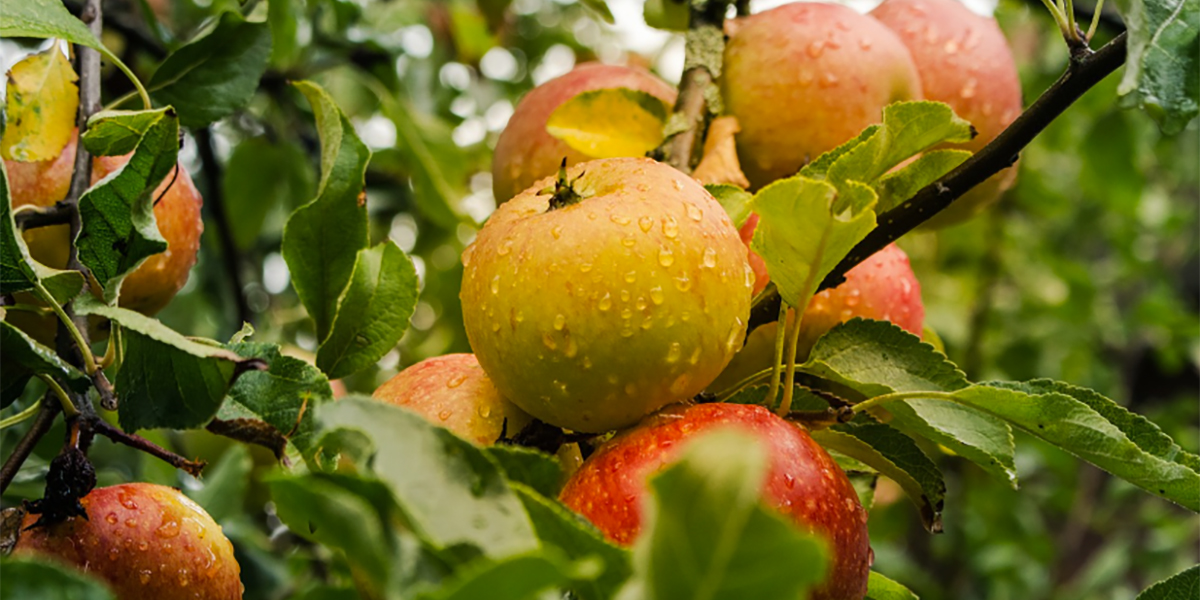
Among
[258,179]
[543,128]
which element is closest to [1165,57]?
[543,128]

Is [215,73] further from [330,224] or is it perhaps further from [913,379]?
[913,379]

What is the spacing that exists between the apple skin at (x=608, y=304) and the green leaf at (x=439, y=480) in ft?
0.51

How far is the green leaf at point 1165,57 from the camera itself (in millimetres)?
508

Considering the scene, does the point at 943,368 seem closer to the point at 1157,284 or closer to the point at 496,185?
the point at 496,185

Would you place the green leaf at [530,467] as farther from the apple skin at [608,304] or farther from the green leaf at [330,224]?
the green leaf at [330,224]

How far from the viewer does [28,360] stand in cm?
Result: 54

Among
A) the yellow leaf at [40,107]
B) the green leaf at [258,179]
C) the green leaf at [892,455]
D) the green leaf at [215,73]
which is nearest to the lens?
the green leaf at [892,455]

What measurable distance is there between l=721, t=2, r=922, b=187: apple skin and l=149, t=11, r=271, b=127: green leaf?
15.1 inches

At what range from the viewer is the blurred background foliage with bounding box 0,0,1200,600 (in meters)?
1.37

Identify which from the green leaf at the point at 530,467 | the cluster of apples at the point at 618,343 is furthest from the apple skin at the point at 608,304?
the green leaf at the point at 530,467

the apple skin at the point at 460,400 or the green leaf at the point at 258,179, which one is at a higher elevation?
the apple skin at the point at 460,400

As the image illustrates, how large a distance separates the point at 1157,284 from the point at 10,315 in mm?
2665

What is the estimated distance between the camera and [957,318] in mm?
2354

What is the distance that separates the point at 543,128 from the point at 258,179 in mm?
970
